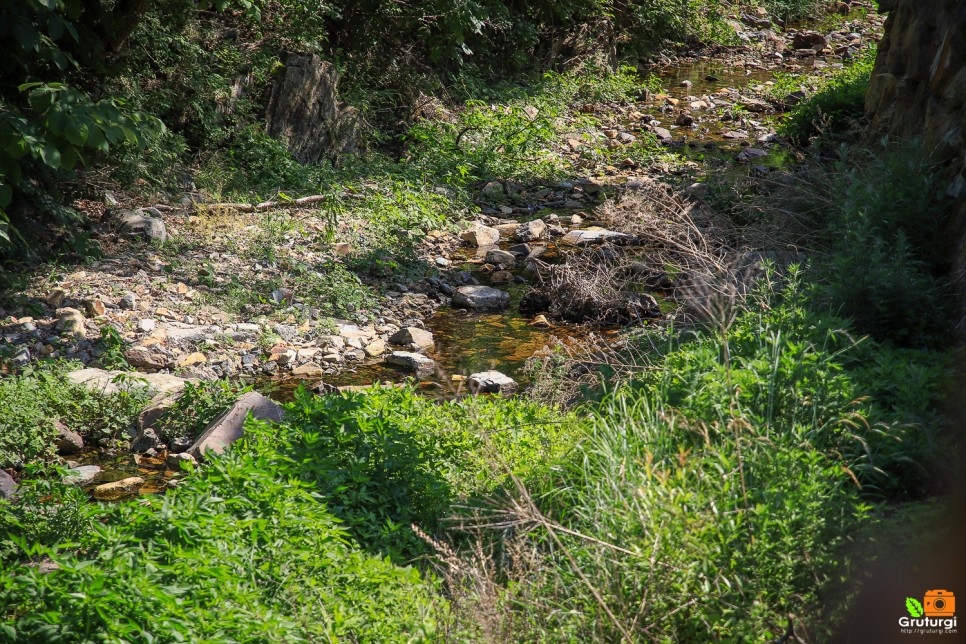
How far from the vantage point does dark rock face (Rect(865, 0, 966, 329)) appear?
17.5 feet

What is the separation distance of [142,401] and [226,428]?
83 centimetres

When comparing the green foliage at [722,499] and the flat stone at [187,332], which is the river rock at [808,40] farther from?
the green foliage at [722,499]

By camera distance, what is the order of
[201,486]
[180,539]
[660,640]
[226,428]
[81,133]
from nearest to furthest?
1. [660,640]
2. [180,539]
3. [201,486]
4. [81,133]
5. [226,428]

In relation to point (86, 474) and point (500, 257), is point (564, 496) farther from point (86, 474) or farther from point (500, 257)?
point (500, 257)

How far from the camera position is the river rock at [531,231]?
29.8 ft

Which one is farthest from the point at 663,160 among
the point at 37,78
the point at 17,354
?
the point at 17,354

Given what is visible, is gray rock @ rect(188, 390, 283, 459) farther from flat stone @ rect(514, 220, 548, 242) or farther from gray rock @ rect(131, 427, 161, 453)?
flat stone @ rect(514, 220, 548, 242)

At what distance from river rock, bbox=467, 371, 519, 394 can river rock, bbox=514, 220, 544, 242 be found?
317cm

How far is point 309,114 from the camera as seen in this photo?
9.83 metres

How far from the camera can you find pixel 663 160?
36.2ft

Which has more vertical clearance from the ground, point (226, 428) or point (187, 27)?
point (187, 27)

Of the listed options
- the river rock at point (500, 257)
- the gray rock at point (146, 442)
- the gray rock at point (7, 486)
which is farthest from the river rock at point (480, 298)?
the gray rock at point (7, 486)

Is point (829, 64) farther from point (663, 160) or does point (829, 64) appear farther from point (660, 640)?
point (660, 640)

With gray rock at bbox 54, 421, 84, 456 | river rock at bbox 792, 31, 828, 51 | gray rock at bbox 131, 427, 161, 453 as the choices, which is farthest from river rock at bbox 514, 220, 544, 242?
river rock at bbox 792, 31, 828, 51
